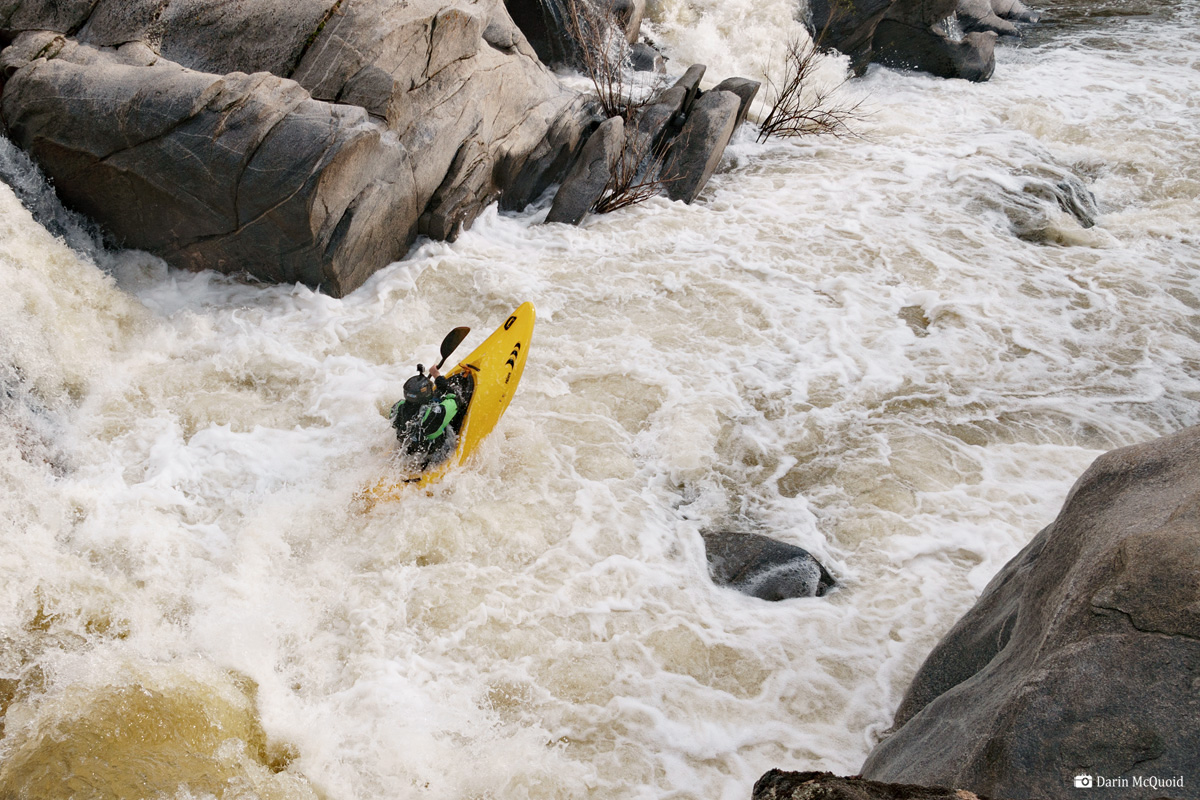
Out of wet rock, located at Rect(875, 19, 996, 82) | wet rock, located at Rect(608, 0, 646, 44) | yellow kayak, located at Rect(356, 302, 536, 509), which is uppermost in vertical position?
wet rock, located at Rect(608, 0, 646, 44)

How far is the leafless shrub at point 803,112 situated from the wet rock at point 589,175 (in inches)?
105

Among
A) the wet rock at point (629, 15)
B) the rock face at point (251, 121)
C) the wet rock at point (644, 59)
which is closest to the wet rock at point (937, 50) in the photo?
the wet rock at point (644, 59)

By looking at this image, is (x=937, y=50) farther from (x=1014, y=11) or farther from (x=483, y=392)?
(x=483, y=392)

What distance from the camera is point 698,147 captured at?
8469 mm

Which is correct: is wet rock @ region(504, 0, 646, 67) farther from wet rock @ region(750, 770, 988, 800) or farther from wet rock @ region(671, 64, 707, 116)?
wet rock @ region(750, 770, 988, 800)

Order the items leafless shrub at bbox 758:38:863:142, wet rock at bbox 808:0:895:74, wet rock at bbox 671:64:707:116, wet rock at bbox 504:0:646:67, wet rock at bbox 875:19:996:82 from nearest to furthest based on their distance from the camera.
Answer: wet rock at bbox 671:64:707:116
wet rock at bbox 504:0:646:67
leafless shrub at bbox 758:38:863:142
wet rock at bbox 808:0:895:74
wet rock at bbox 875:19:996:82

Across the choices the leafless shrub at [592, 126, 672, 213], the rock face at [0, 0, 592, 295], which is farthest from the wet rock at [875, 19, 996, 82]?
the rock face at [0, 0, 592, 295]

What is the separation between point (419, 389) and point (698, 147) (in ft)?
17.9

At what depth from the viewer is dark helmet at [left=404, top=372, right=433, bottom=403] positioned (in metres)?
4.21

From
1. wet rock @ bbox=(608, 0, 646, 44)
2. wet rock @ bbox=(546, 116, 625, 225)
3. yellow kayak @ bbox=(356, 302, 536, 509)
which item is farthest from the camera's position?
wet rock @ bbox=(608, 0, 646, 44)

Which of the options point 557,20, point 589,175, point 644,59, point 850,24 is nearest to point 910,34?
point 850,24

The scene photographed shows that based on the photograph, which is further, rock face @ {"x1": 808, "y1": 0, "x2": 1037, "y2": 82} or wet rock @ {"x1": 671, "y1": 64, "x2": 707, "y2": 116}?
rock face @ {"x1": 808, "y1": 0, "x2": 1037, "y2": 82}

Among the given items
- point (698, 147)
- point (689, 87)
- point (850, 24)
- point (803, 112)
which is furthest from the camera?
point (850, 24)

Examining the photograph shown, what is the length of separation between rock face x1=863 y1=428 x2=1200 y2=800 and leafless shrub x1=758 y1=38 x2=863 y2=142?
776cm
